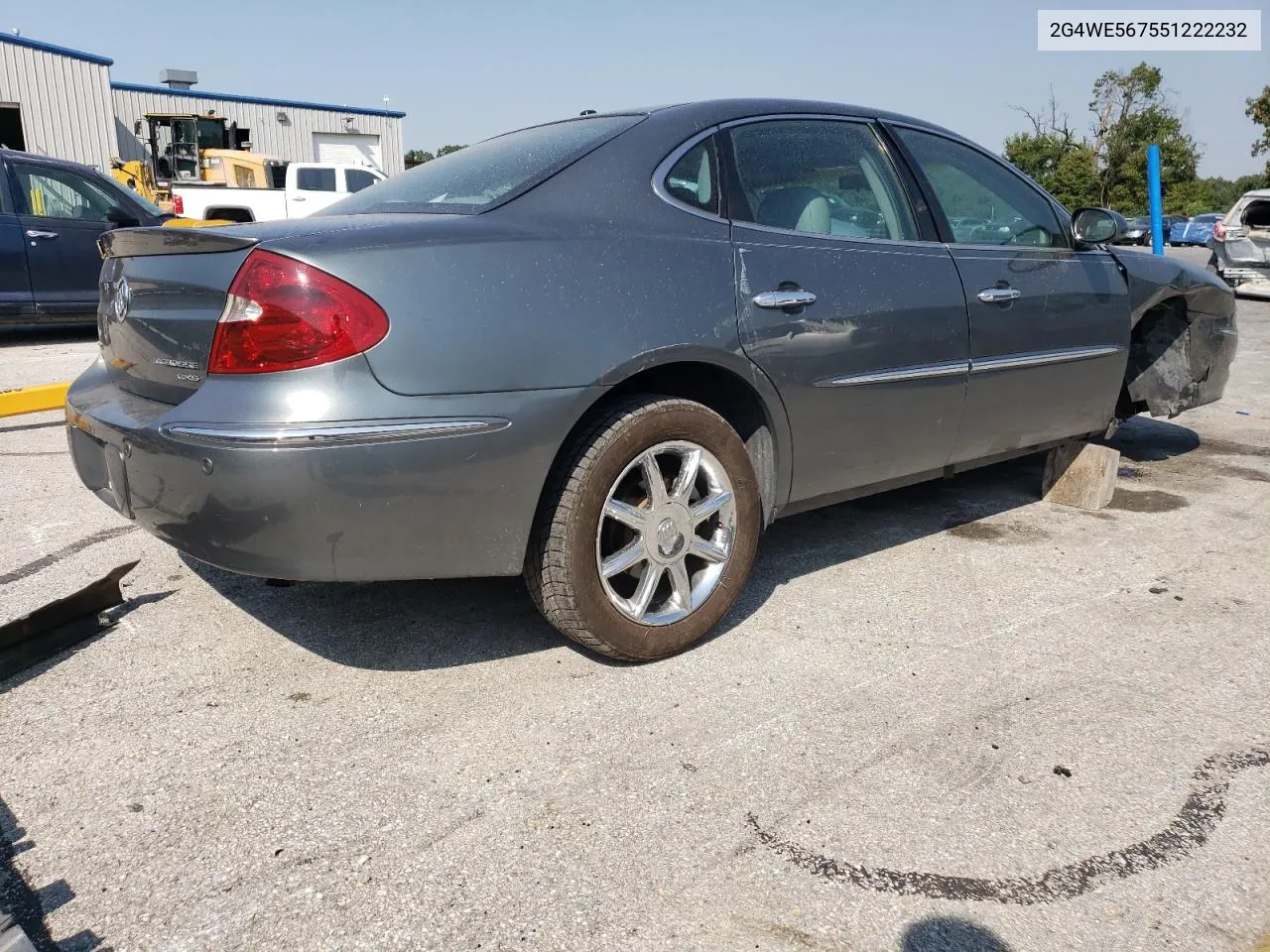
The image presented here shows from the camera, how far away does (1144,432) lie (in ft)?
20.1

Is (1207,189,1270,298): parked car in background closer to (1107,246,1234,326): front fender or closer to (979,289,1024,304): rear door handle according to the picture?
(1107,246,1234,326): front fender

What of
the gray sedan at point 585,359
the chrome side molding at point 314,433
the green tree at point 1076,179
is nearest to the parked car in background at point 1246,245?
the gray sedan at point 585,359

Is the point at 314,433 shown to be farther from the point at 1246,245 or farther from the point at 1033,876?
the point at 1246,245

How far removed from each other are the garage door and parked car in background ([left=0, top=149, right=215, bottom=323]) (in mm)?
28258

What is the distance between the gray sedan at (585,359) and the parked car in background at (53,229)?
278 inches

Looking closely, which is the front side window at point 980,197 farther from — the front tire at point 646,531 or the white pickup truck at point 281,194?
the white pickup truck at point 281,194

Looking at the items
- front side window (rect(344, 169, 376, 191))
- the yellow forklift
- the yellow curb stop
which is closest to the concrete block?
the yellow curb stop

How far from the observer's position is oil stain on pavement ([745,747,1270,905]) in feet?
6.22

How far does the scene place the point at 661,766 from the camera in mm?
2312

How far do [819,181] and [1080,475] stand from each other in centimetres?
200

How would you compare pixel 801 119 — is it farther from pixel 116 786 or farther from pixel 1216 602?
pixel 116 786

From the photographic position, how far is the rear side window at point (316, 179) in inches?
783

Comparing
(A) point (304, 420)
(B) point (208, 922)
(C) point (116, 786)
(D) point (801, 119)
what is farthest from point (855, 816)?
(D) point (801, 119)

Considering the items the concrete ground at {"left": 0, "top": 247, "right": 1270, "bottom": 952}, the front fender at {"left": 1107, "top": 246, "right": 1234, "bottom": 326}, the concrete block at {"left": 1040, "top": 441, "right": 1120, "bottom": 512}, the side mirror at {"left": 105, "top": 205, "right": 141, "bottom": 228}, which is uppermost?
the side mirror at {"left": 105, "top": 205, "right": 141, "bottom": 228}
